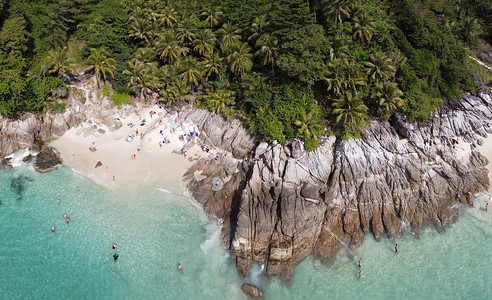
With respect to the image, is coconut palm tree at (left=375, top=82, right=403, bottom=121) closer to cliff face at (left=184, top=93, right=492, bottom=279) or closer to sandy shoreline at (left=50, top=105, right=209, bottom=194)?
cliff face at (left=184, top=93, right=492, bottom=279)

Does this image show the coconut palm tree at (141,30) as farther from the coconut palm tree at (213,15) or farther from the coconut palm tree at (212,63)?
the coconut palm tree at (212,63)

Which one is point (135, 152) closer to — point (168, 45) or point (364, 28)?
point (168, 45)

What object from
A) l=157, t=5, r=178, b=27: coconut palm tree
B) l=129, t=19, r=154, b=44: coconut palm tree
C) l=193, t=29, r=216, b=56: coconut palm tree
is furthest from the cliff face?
l=129, t=19, r=154, b=44: coconut palm tree

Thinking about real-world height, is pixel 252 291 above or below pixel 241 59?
below

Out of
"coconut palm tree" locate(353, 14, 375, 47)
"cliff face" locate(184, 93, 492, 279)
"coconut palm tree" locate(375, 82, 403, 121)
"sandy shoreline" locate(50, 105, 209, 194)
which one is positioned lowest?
"sandy shoreline" locate(50, 105, 209, 194)

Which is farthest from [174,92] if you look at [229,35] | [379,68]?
[379,68]
